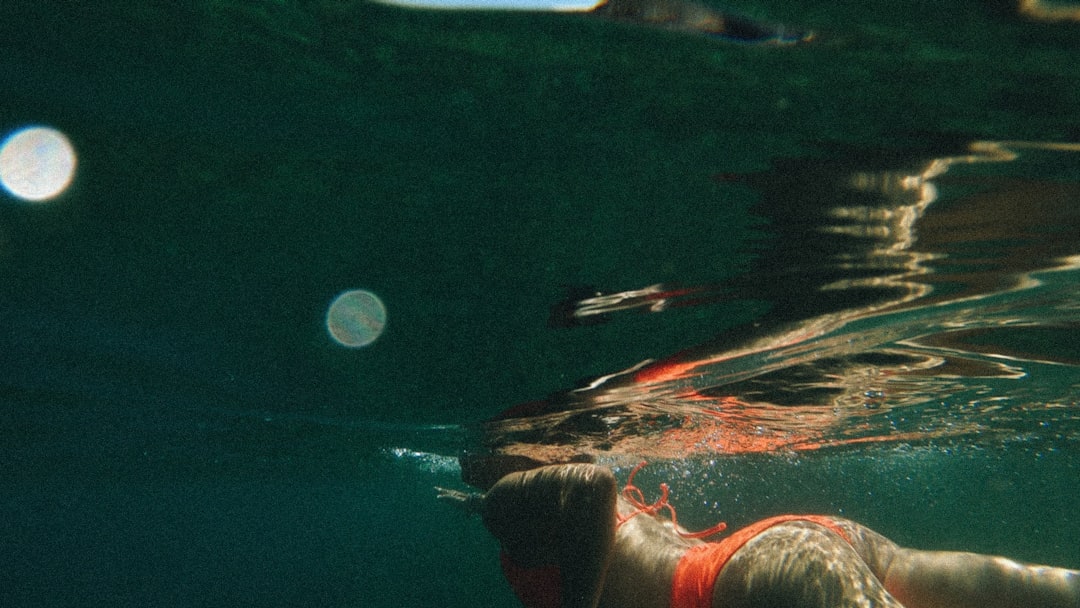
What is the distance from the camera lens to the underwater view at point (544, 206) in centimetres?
372

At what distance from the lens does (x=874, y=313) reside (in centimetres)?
756

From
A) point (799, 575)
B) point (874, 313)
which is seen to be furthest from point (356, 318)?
point (874, 313)

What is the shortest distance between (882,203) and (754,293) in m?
2.16

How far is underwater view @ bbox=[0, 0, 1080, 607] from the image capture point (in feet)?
12.2

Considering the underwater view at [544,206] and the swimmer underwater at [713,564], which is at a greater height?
the underwater view at [544,206]

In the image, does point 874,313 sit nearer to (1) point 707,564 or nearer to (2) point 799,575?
(1) point 707,564

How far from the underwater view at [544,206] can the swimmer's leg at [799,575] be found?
291 centimetres

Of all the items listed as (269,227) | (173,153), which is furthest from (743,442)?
(173,153)

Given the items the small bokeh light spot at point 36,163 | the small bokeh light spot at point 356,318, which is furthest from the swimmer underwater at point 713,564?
the small bokeh light spot at point 36,163

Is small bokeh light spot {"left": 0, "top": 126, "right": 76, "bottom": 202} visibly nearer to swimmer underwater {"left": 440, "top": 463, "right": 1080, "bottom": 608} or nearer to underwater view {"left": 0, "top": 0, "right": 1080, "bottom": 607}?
underwater view {"left": 0, "top": 0, "right": 1080, "bottom": 607}

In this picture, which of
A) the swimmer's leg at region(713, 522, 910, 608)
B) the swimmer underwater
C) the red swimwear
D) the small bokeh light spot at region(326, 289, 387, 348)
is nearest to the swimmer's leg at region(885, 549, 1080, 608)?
the swimmer underwater

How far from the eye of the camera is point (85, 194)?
578 centimetres

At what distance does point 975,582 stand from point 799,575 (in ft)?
4.90

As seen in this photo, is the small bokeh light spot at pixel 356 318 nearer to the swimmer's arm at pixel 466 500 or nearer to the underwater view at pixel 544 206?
the underwater view at pixel 544 206
